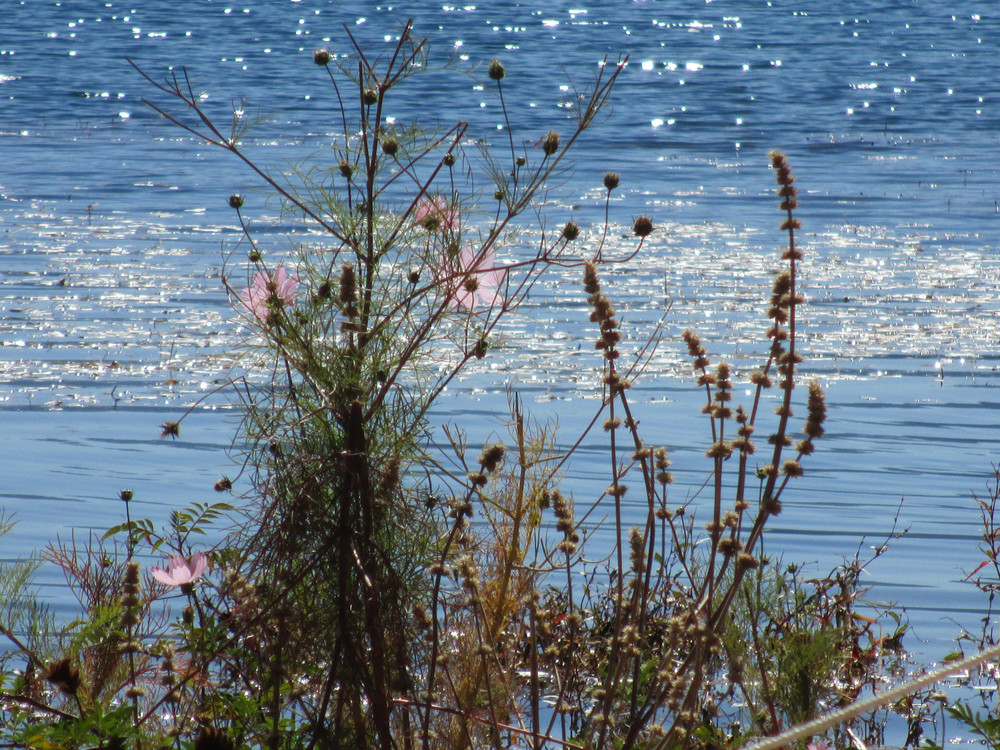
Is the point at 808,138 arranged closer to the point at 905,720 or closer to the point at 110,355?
the point at 110,355

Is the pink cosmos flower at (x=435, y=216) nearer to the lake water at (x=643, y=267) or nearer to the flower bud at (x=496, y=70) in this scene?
the flower bud at (x=496, y=70)

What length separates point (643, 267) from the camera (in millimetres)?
8641

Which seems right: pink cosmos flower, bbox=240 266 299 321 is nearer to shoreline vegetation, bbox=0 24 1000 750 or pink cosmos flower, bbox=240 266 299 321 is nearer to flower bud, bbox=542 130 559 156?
shoreline vegetation, bbox=0 24 1000 750

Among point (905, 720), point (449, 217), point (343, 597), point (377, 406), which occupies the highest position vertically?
point (449, 217)

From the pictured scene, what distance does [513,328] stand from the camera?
6891mm

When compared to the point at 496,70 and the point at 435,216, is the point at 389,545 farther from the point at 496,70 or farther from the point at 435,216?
the point at 496,70

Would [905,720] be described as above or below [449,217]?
below

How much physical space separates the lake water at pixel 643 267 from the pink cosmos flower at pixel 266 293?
0.56 metres

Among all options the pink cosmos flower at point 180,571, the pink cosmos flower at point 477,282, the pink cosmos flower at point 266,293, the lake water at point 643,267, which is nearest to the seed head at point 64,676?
the pink cosmos flower at point 180,571

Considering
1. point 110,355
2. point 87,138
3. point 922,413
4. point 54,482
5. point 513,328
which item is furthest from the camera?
point 87,138

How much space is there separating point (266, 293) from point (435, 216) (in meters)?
0.31

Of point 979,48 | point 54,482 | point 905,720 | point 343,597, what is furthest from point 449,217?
point 979,48

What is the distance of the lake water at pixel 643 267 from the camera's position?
15.1ft

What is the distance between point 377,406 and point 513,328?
489 centimetres
